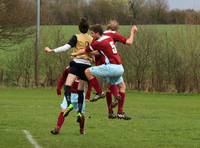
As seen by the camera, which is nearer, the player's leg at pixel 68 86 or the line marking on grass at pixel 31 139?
the line marking on grass at pixel 31 139

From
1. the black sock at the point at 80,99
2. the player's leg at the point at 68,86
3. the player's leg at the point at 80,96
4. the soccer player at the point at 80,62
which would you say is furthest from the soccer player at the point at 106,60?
the black sock at the point at 80,99

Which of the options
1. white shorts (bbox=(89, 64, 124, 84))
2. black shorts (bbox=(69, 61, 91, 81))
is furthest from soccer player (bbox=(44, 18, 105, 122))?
white shorts (bbox=(89, 64, 124, 84))

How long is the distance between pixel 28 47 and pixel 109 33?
1493 inches

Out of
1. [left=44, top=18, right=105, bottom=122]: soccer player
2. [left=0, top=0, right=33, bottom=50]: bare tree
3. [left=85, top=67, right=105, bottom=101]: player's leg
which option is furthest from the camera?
[left=0, top=0, right=33, bottom=50]: bare tree

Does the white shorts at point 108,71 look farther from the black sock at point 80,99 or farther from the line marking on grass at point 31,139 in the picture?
Answer: the line marking on grass at point 31,139

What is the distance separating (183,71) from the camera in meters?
44.9

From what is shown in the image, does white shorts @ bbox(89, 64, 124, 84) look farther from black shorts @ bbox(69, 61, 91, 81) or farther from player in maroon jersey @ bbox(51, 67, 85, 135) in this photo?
player in maroon jersey @ bbox(51, 67, 85, 135)

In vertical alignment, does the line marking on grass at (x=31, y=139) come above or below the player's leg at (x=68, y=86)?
below

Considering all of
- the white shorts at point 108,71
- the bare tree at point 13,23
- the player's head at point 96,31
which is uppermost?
the player's head at point 96,31

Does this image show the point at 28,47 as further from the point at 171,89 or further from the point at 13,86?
the point at 171,89

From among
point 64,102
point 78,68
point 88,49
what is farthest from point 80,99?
point 88,49

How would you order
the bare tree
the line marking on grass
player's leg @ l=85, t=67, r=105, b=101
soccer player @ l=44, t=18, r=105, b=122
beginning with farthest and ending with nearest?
1. the bare tree
2. soccer player @ l=44, t=18, r=105, b=122
3. player's leg @ l=85, t=67, r=105, b=101
4. the line marking on grass

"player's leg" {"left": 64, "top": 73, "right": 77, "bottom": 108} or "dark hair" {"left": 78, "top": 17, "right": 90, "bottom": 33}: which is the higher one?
"dark hair" {"left": 78, "top": 17, "right": 90, "bottom": 33}

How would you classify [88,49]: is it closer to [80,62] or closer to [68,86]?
[80,62]
